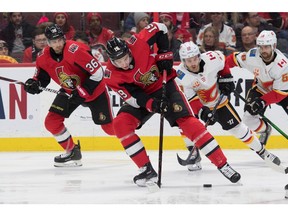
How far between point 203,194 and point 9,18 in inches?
146

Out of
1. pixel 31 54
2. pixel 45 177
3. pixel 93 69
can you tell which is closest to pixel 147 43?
pixel 93 69

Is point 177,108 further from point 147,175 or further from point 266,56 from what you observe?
point 266,56

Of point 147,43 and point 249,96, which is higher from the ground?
point 147,43

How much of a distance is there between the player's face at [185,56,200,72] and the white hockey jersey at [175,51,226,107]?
5 centimetres

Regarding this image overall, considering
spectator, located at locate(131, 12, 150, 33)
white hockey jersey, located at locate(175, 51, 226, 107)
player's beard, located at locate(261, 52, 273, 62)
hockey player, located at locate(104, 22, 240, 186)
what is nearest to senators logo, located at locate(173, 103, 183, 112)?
hockey player, located at locate(104, 22, 240, 186)

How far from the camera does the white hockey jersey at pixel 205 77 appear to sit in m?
6.06

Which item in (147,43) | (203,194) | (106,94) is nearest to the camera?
(203,194)

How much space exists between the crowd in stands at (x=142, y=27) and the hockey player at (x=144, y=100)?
2.36 metres

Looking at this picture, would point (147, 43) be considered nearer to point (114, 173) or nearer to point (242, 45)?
point (114, 173)

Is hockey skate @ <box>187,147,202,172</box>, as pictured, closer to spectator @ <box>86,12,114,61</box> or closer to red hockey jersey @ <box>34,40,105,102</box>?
red hockey jersey @ <box>34,40,105,102</box>

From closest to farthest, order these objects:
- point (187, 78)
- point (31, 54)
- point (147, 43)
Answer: point (147, 43) < point (187, 78) < point (31, 54)

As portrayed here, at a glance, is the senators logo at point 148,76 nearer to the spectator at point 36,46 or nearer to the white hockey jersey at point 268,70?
the white hockey jersey at point 268,70

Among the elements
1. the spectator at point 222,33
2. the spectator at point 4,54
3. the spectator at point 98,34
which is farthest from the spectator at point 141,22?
the spectator at point 4,54

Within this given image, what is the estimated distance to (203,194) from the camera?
17.2 ft
